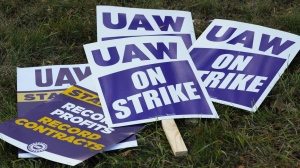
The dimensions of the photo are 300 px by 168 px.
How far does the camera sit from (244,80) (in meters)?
2.56

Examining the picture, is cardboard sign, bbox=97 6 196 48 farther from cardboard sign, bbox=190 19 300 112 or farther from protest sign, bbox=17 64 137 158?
protest sign, bbox=17 64 137 158

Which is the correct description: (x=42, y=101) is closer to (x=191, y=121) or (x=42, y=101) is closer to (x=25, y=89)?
(x=25, y=89)

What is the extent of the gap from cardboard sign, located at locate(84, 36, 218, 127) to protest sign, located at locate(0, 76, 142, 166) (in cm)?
5

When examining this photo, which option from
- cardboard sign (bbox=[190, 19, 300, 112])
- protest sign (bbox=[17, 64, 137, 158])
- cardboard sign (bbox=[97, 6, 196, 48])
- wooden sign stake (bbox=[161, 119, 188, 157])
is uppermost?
cardboard sign (bbox=[97, 6, 196, 48])

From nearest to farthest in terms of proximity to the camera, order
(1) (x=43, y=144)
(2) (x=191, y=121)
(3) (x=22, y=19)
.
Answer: (1) (x=43, y=144) → (2) (x=191, y=121) → (3) (x=22, y=19)

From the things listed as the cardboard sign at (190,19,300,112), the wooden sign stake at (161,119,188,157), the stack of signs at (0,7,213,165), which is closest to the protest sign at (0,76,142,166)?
the stack of signs at (0,7,213,165)

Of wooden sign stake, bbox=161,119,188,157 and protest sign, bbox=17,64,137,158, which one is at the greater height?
protest sign, bbox=17,64,137,158

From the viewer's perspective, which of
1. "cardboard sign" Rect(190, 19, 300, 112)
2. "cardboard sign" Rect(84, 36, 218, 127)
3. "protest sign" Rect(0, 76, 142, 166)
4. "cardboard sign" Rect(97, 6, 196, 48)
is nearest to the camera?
"protest sign" Rect(0, 76, 142, 166)

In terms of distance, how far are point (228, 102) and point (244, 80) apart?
17 cm

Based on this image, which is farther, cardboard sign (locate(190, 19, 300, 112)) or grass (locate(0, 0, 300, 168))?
cardboard sign (locate(190, 19, 300, 112))

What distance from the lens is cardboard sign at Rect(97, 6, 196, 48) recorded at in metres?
2.88

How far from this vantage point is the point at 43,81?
103 inches

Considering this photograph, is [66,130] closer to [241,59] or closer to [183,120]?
[183,120]

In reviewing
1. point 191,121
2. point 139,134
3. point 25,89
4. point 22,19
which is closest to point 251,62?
point 191,121
